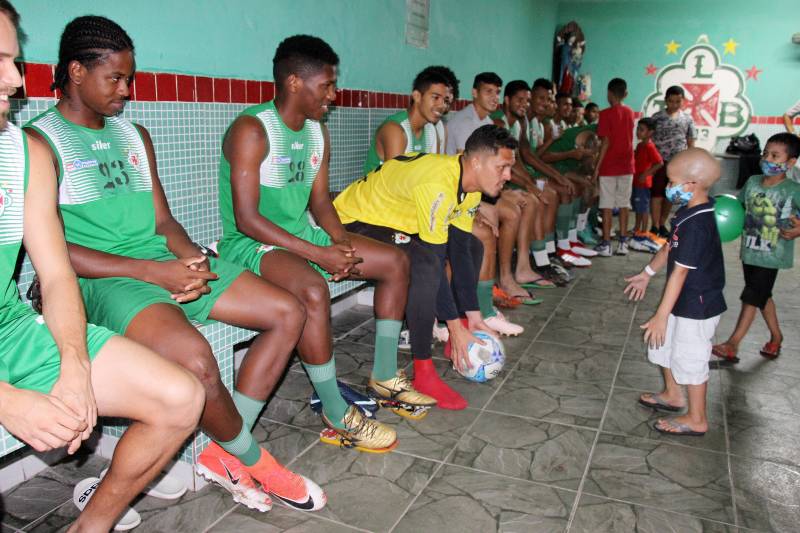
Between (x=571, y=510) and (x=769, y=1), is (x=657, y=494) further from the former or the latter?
(x=769, y=1)

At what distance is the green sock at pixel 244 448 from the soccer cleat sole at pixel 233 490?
93mm

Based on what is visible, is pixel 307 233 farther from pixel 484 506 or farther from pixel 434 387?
pixel 484 506

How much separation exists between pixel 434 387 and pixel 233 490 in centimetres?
100

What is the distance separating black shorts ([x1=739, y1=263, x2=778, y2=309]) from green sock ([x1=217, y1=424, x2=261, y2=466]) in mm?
2558

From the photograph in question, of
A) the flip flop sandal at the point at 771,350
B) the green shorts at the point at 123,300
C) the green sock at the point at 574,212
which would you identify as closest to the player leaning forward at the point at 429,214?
the green shorts at the point at 123,300

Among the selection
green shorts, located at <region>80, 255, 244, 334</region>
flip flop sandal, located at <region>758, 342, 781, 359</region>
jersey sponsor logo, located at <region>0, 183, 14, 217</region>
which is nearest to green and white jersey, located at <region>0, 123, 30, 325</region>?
jersey sponsor logo, located at <region>0, 183, 14, 217</region>

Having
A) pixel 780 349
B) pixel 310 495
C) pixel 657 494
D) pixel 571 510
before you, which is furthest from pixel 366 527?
pixel 780 349

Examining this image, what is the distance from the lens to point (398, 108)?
446 cm

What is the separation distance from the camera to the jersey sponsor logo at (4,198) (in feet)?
4.74

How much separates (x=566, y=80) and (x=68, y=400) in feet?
30.5

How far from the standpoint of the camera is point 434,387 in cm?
271

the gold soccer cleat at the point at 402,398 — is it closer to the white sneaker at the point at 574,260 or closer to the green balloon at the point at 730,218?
the green balloon at the point at 730,218

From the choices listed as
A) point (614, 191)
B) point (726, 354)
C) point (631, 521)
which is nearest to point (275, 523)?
point (631, 521)

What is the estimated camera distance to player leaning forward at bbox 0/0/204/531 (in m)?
1.37
